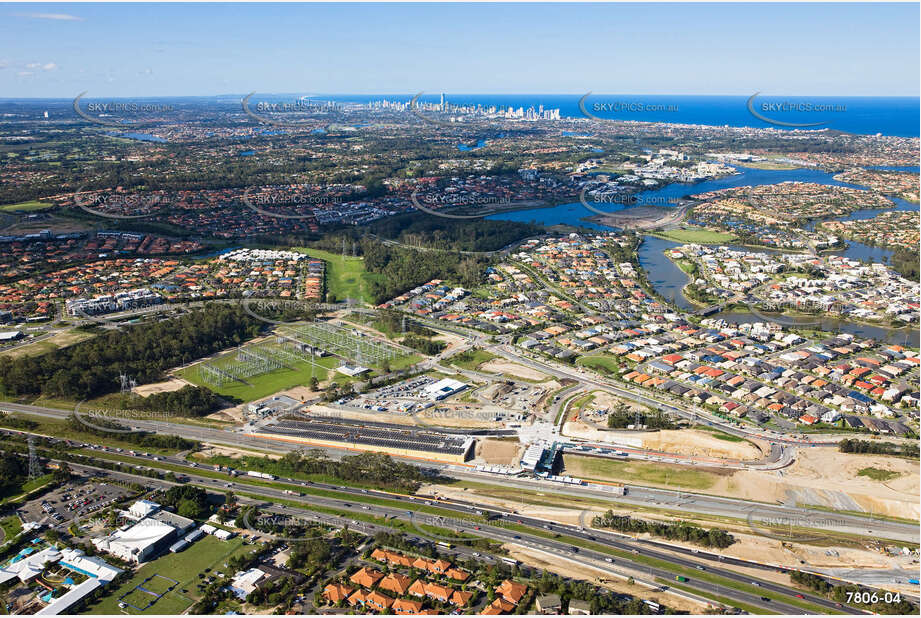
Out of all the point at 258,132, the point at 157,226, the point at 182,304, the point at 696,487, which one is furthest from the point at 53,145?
the point at 696,487

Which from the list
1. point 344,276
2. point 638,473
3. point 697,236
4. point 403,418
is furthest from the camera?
point 697,236

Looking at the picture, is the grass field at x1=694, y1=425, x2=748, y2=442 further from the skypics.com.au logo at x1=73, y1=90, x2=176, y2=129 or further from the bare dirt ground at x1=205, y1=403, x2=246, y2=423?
the skypics.com.au logo at x1=73, y1=90, x2=176, y2=129

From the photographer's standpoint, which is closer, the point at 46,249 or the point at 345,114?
the point at 46,249

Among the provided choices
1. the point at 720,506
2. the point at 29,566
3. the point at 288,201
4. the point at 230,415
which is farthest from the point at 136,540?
the point at 288,201

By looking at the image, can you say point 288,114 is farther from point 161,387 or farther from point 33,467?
point 33,467

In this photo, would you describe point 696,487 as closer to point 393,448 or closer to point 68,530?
point 393,448

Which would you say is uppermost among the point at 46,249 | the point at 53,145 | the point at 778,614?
the point at 53,145

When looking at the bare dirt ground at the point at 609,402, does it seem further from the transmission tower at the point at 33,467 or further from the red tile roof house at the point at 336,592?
the transmission tower at the point at 33,467
